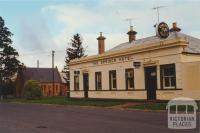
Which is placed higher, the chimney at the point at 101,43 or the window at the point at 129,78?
the chimney at the point at 101,43

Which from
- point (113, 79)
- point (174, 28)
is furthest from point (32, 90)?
point (174, 28)

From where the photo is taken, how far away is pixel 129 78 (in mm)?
37250

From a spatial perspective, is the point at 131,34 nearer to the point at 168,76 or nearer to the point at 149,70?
the point at 149,70

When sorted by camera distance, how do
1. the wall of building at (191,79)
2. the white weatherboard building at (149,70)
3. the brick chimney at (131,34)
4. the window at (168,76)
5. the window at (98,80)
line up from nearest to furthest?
1. the wall of building at (191,79)
2. the white weatherboard building at (149,70)
3. the window at (168,76)
4. the window at (98,80)
5. the brick chimney at (131,34)

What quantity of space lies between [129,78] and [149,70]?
294 centimetres

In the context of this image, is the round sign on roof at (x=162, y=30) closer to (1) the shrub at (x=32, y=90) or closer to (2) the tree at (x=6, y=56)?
(1) the shrub at (x=32, y=90)

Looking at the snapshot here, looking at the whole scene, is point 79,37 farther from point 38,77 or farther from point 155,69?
point 155,69

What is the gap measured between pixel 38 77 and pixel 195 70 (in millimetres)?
64886

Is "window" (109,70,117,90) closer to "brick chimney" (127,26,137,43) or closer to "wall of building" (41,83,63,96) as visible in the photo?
"brick chimney" (127,26,137,43)

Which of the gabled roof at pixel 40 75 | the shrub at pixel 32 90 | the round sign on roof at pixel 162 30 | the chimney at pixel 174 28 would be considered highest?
the chimney at pixel 174 28

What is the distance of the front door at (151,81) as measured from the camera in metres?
34.2

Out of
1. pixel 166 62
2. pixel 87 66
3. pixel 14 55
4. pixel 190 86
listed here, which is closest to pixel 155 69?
pixel 166 62

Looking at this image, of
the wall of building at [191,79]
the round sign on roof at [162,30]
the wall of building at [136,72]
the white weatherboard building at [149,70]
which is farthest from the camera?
the round sign on roof at [162,30]

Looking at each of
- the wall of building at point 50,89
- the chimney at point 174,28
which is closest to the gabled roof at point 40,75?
the wall of building at point 50,89
